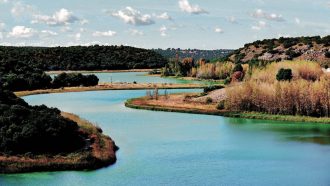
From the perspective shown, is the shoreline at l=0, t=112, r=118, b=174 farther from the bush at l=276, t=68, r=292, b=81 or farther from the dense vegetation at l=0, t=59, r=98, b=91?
the dense vegetation at l=0, t=59, r=98, b=91

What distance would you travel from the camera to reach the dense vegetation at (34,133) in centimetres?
4503

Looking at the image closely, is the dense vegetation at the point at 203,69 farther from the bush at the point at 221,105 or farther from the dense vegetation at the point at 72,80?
the bush at the point at 221,105

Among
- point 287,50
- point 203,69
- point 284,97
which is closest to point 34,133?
point 284,97

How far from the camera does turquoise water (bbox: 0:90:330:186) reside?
41031mm

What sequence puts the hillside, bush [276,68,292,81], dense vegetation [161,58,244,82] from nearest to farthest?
bush [276,68,292,81]
the hillside
dense vegetation [161,58,244,82]

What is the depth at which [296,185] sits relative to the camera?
3978cm

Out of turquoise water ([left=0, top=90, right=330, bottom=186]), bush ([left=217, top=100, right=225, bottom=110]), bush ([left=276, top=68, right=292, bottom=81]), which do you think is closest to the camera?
turquoise water ([left=0, top=90, right=330, bottom=186])

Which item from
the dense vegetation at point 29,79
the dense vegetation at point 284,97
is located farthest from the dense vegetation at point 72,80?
the dense vegetation at point 284,97

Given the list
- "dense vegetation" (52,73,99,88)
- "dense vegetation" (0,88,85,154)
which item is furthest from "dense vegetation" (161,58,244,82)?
"dense vegetation" (0,88,85,154)

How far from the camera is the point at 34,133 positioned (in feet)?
148

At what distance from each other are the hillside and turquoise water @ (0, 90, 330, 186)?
239 ft

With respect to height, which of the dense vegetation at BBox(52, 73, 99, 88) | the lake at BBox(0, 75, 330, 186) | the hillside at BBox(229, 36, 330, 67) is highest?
the hillside at BBox(229, 36, 330, 67)

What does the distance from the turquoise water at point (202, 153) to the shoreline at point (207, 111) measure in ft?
6.18

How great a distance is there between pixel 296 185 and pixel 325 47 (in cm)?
11547
